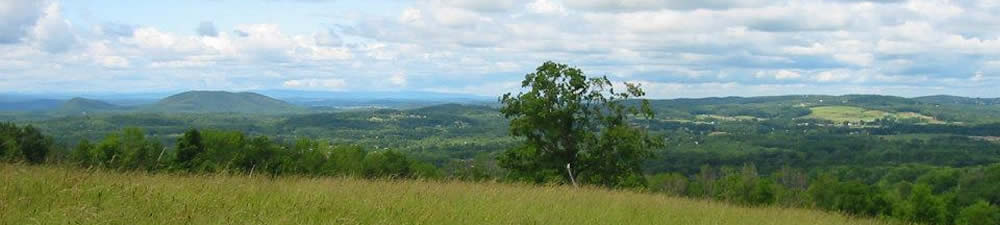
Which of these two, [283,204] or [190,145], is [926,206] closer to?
[190,145]

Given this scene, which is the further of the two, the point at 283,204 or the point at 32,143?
the point at 32,143

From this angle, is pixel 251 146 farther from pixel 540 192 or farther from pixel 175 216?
pixel 175 216

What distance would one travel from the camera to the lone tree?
30141 millimetres

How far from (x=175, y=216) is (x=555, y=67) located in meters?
25.2

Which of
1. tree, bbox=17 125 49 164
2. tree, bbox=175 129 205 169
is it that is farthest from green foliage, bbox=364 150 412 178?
tree, bbox=17 125 49 164

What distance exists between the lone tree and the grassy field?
18296mm

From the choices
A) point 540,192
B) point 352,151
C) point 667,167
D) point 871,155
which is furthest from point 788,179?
point 540,192

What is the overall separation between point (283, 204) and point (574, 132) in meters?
23.8

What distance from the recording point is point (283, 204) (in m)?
7.57

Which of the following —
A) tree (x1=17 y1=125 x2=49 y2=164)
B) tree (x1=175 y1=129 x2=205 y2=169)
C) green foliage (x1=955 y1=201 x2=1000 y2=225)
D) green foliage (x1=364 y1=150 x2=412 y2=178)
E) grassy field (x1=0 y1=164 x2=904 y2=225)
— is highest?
grassy field (x1=0 y1=164 x2=904 y2=225)

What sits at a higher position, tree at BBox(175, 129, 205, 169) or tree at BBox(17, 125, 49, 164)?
tree at BBox(175, 129, 205, 169)

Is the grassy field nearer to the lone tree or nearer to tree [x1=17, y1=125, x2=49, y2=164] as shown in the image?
the lone tree

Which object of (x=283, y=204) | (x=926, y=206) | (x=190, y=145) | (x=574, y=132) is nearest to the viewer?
(x=283, y=204)

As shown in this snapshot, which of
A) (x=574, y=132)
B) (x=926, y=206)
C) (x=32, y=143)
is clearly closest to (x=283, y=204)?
(x=574, y=132)
